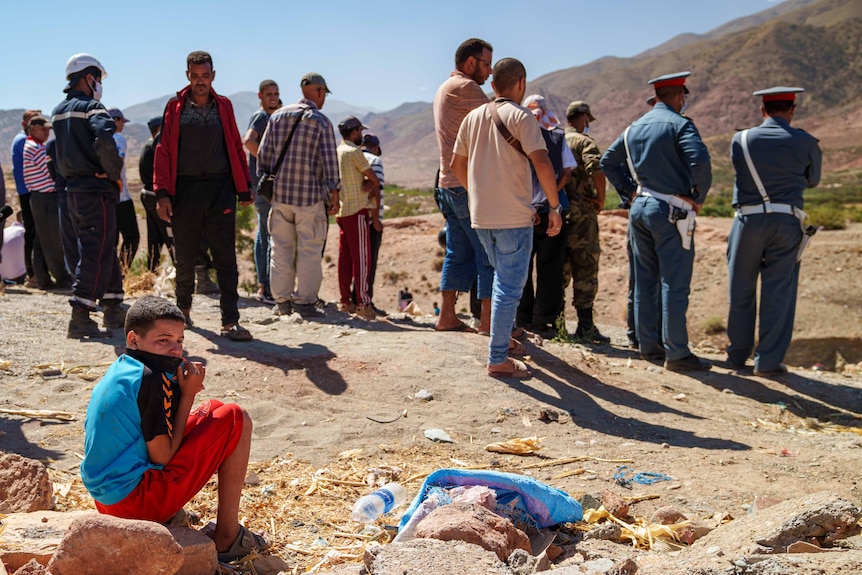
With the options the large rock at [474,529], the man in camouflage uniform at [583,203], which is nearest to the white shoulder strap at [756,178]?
the man in camouflage uniform at [583,203]

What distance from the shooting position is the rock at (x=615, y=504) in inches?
141

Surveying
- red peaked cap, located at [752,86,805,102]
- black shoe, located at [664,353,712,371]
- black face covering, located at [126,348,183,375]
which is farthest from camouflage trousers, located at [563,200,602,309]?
black face covering, located at [126,348,183,375]

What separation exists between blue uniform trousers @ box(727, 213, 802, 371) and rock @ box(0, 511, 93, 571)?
5521mm

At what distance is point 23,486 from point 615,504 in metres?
2.61

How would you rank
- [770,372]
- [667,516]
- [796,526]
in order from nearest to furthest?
Answer: 1. [796,526]
2. [667,516]
3. [770,372]

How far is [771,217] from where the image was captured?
6434 millimetres

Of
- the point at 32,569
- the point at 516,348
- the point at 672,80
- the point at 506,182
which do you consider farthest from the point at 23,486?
the point at 672,80

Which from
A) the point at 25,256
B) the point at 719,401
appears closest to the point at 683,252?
the point at 719,401

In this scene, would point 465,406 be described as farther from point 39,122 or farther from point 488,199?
point 39,122

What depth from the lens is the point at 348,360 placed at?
5.86 metres

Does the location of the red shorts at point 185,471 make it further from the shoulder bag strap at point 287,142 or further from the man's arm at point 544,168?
the shoulder bag strap at point 287,142

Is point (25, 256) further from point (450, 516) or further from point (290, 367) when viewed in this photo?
point (450, 516)

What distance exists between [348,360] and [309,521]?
2388mm

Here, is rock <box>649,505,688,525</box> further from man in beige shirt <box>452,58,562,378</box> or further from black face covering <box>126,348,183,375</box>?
black face covering <box>126,348,183,375</box>
